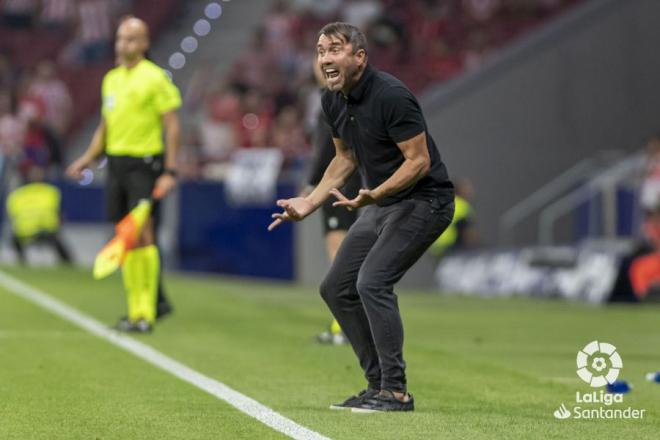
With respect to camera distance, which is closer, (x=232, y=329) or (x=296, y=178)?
A: (x=232, y=329)

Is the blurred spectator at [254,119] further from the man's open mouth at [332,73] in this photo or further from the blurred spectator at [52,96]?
the man's open mouth at [332,73]

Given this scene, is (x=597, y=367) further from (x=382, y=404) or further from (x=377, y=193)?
(x=377, y=193)

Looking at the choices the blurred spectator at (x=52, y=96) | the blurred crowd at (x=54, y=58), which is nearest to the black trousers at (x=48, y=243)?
the blurred crowd at (x=54, y=58)

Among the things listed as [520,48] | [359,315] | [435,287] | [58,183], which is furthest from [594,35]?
[359,315]

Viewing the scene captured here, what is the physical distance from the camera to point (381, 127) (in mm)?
7988

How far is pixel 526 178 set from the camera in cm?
2383

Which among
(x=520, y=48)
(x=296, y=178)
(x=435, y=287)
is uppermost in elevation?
(x=520, y=48)

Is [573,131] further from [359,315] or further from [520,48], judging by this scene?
[359,315]

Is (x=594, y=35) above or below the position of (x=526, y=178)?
above

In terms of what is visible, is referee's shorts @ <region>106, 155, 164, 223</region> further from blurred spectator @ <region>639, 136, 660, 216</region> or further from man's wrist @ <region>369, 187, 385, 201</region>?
blurred spectator @ <region>639, 136, 660, 216</region>

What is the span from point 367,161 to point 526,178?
52.0 ft

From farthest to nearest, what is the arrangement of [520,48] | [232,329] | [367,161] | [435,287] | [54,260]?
1. [54,260]
2. [520,48]
3. [435,287]
4. [232,329]
5. [367,161]

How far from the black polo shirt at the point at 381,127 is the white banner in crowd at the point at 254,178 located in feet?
46.0

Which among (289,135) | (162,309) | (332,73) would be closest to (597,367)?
(332,73)
